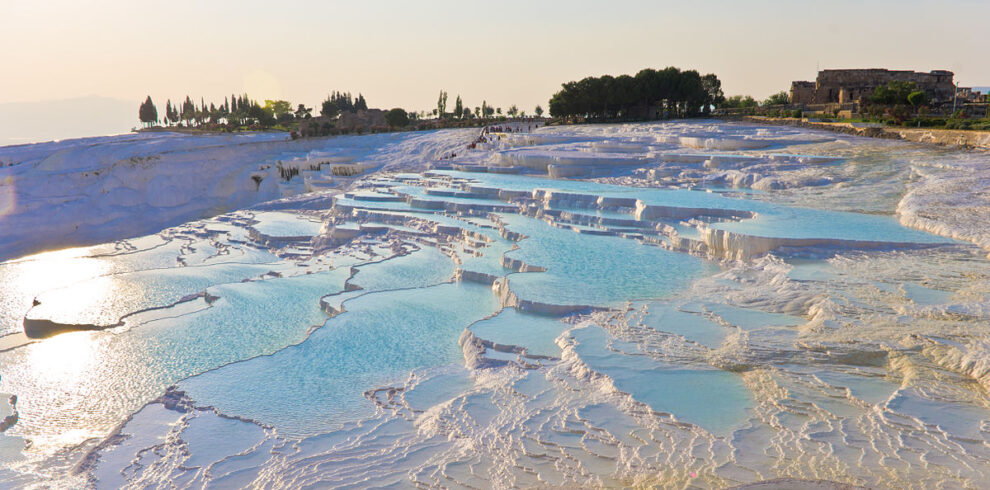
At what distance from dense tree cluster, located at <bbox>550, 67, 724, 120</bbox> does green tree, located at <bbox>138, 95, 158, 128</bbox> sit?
34.0m

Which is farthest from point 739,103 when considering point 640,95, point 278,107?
point 278,107

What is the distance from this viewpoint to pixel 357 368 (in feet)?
25.1

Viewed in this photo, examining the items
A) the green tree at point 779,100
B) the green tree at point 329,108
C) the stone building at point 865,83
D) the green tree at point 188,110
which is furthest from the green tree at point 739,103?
the green tree at point 188,110

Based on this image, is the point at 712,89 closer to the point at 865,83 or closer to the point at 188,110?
the point at 865,83

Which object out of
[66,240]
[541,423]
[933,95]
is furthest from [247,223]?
[933,95]

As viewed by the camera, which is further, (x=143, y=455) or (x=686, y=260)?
(x=686, y=260)

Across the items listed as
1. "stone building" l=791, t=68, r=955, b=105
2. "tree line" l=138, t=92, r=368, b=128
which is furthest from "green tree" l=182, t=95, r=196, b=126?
"stone building" l=791, t=68, r=955, b=105

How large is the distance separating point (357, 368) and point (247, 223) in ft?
42.5

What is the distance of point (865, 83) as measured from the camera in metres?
44.9

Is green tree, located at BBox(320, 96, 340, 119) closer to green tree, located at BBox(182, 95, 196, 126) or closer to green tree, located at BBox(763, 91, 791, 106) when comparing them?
green tree, located at BBox(182, 95, 196, 126)

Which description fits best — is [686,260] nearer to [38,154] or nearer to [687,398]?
[687,398]

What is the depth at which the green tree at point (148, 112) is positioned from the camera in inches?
2164

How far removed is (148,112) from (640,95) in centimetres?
4076

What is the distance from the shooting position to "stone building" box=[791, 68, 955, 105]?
143 feet
